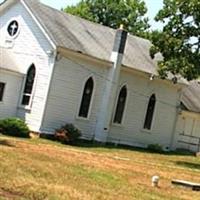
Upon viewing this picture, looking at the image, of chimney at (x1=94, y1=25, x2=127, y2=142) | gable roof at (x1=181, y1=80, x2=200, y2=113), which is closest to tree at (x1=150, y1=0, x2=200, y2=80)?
chimney at (x1=94, y1=25, x2=127, y2=142)

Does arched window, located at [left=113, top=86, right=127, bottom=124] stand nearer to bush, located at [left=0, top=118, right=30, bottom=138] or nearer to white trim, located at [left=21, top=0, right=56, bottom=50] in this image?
white trim, located at [left=21, top=0, right=56, bottom=50]

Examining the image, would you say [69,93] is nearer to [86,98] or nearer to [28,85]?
[86,98]

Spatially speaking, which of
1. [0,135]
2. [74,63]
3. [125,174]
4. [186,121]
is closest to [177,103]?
[186,121]

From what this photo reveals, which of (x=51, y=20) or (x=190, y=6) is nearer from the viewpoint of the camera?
(x=190, y=6)

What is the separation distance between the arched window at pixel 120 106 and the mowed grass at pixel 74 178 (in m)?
13.7

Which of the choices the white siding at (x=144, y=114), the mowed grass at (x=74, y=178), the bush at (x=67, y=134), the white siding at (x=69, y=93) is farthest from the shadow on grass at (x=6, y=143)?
the white siding at (x=144, y=114)

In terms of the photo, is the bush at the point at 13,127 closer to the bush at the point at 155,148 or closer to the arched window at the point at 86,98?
the arched window at the point at 86,98

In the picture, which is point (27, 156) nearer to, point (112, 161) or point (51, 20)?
point (112, 161)

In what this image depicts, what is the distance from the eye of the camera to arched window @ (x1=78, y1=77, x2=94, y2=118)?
40219mm

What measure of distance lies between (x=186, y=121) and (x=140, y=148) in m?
6.75

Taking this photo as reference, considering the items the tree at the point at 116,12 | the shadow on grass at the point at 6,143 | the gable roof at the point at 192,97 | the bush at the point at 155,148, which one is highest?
the tree at the point at 116,12

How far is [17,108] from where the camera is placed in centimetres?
3916

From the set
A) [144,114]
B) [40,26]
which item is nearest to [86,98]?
[40,26]

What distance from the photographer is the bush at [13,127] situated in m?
35.6
